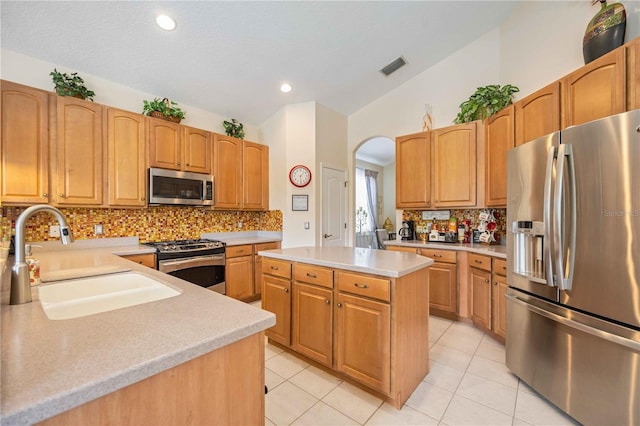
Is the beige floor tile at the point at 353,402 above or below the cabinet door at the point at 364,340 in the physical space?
below

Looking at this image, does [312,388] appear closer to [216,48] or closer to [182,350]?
[182,350]

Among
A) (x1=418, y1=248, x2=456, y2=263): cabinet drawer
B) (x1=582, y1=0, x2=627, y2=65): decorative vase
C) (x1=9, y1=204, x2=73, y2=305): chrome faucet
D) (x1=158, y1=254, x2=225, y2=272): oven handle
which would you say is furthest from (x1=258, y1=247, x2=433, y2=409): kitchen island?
(x1=582, y1=0, x2=627, y2=65): decorative vase

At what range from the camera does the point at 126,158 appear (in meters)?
2.95

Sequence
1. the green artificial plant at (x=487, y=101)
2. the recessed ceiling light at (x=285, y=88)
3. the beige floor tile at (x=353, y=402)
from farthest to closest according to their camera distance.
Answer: the recessed ceiling light at (x=285, y=88), the green artificial plant at (x=487, y=101), the beige floor tile at (x=353, y=402)

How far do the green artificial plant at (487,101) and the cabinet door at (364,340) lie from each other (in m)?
2.69

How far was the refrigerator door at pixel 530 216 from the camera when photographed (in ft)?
5.59

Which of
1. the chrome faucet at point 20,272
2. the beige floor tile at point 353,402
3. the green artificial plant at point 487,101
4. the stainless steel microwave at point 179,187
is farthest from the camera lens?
the stainless steel microwave at point 179,187

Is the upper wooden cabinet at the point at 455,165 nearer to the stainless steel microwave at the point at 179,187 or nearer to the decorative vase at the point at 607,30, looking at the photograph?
the decorative vase at the point at 607,30

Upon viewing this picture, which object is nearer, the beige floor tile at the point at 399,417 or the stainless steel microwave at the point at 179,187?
the beige floor tile at the point at 399,417

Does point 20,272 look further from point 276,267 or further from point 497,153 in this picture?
point 497,153

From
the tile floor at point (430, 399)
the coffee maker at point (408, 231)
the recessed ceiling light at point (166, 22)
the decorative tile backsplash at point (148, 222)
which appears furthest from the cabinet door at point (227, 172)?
the coffee maker at point (408, 231)

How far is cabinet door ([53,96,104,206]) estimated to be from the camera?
256 cm

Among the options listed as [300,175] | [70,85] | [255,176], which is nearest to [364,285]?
[300,175]

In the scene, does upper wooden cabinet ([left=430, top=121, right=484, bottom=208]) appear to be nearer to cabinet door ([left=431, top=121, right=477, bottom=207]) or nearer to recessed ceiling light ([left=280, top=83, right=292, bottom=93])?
cabinet door ([left=431, top=121, right=477, bottom=207])
